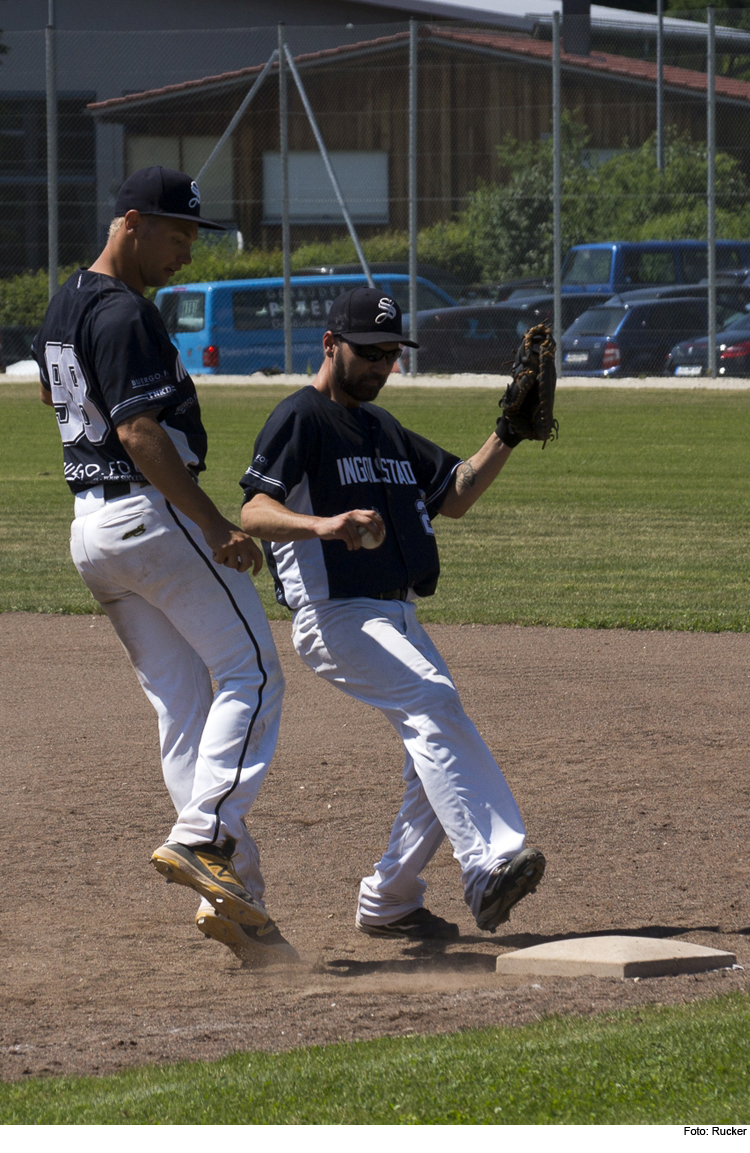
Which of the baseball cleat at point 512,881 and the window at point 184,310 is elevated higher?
the window at point 184,310

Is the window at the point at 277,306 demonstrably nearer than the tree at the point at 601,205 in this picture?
No

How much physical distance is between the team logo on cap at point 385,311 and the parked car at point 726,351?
1897cm

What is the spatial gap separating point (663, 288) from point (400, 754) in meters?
17.6

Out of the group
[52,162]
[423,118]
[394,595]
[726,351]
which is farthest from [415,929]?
[423,118]

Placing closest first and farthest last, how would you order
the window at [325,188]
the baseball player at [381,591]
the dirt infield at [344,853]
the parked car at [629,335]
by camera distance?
1. the dirt infield at [344,853]
2. the baseball player at [381,591]
3. the parked car at [629,335]
4. the window at [325,188]

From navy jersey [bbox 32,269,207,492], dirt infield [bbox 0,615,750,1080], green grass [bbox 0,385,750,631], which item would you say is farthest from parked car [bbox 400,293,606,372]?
navy jersey [bbox 32,269,207,492]

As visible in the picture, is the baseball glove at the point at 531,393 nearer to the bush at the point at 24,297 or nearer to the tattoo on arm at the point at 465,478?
the tattoo on arm at the point at 465,478

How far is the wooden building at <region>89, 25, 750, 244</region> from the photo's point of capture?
24.4 m

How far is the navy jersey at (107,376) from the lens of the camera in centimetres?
376

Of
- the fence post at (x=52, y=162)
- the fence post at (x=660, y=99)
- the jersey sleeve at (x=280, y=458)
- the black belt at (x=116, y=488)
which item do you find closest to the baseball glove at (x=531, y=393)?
the jersey sleeve at (x=280, y=458)

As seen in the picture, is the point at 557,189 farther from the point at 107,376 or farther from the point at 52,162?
the point at 107,376

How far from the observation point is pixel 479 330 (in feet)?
75.9

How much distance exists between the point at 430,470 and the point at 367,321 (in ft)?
1.87
